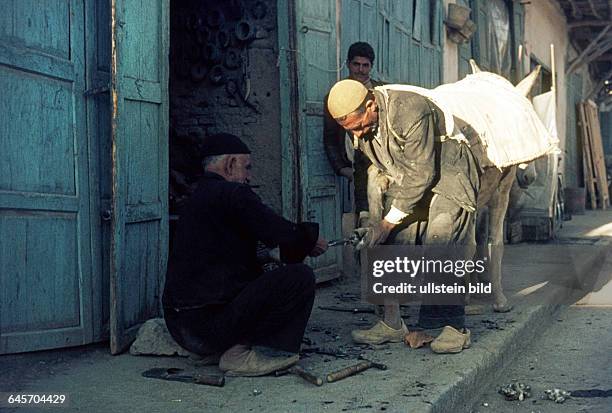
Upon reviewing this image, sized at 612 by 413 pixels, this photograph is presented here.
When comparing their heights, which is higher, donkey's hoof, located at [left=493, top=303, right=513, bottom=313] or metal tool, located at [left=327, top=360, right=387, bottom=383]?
donkey's hoof, located at [left=493, top=303, right=513, bottom=313]

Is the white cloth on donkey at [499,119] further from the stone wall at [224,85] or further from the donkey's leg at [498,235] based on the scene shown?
the stone wall at [224,85]

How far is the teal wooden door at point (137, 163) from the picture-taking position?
4488mm

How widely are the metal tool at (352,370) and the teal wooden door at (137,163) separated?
1.36m

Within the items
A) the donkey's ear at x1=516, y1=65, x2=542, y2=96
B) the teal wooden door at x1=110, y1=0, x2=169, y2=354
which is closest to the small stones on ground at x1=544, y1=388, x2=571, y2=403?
the teal wooden door at x1=110, y1=0, x2=169, y2=354

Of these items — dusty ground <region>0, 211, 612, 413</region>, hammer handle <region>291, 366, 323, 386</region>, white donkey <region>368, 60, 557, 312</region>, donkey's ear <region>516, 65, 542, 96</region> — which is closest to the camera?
dusty ground <region>0, 211, 612, 413</region>

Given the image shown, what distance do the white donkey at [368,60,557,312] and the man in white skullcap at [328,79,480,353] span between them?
19 centimetres

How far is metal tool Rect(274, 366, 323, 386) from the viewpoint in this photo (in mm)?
3779

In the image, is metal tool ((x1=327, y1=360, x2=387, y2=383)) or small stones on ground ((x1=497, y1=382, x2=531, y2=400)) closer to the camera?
metal tool ((x1=327, y1=360, x2=387, y2=383))

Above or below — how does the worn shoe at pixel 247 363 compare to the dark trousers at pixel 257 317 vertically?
below

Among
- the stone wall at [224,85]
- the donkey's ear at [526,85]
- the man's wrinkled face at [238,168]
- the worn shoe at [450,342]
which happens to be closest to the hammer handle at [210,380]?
the man's wrinkled face at [238,168]

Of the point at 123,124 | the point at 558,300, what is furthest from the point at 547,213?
the point at 123,124

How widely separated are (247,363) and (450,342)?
1.19 m

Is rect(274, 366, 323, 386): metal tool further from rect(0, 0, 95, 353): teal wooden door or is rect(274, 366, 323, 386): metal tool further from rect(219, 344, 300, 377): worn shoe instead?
rect(0, 0, 95, 353): teal wooden door

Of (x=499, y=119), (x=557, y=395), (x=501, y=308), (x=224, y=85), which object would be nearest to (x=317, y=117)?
(x=224, y=85)
